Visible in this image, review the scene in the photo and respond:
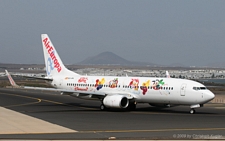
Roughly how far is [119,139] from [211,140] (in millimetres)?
4956

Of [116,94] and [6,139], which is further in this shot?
[116,94]

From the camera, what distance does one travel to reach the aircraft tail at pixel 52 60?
54.9 meters

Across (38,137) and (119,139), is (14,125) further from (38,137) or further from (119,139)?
(119,139)

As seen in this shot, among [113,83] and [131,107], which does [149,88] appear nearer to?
[131,107]

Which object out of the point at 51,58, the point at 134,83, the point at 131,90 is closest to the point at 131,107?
the point at 131,90

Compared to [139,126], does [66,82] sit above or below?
above

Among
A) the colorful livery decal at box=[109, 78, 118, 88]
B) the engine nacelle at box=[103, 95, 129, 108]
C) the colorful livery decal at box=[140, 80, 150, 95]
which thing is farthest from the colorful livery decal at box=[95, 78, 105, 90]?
the colorful livery decal at box=[140, 80, 150, 95]

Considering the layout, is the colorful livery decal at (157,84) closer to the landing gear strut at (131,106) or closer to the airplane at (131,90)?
the airplane at (131,90)

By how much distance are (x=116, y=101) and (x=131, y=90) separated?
2.75 m

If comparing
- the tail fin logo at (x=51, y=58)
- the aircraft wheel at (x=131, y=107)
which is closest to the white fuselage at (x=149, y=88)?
the aircraft wheel at (x=131, y=107)

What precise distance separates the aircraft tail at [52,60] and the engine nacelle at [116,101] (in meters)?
9.91

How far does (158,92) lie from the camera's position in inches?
1780

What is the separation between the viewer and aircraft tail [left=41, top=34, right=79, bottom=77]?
180ft

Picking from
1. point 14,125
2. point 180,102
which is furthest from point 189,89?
point 14,125
